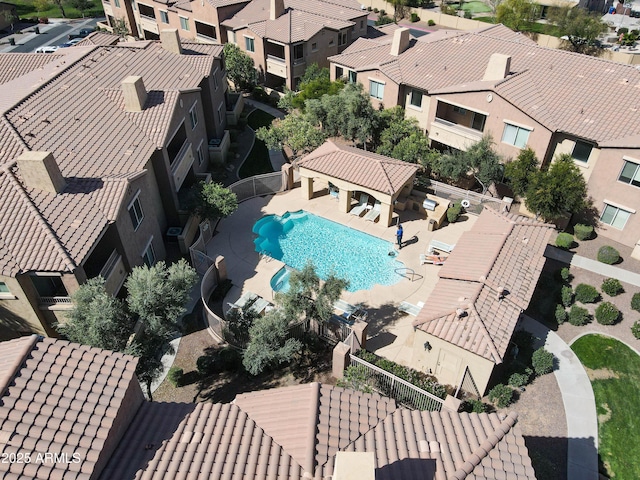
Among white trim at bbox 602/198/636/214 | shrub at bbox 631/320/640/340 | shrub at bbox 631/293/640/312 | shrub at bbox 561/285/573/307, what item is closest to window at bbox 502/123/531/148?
white trim at bbox 602/198/636/214

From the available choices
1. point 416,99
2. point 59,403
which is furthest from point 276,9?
point 59,403

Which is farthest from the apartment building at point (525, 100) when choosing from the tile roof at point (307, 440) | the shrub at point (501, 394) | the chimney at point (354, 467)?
the chimney at point (354, 467)

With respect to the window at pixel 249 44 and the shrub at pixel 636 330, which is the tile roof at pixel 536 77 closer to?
the shrub at pixel 636 330

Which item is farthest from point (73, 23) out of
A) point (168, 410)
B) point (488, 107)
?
point (168, 410)

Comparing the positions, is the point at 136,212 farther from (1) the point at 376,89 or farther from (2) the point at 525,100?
(2) the point at 525,100

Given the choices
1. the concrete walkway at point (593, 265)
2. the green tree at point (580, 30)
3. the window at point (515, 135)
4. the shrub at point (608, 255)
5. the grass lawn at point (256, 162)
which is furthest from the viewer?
the green tree at point (580, 30)
